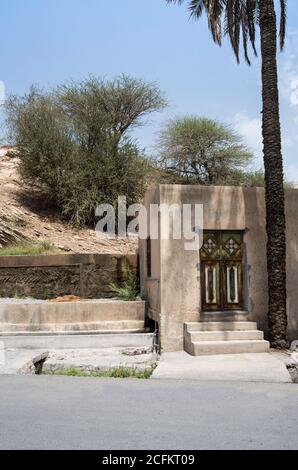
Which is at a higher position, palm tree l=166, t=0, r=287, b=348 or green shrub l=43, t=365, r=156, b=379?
palm tree l=166, t=0, r=287, b=348

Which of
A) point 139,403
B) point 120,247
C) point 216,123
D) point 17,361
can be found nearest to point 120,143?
point 120,247

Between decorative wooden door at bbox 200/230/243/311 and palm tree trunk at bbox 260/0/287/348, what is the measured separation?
733mm

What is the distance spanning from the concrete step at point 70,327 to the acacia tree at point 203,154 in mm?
19445

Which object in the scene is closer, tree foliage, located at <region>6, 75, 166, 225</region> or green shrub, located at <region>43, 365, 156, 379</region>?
green shrub, located at <region>43, 365, 156, 379</region>

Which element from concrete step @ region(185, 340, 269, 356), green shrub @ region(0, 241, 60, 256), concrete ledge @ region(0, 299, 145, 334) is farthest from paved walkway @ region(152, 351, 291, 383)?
green shrub @ region(0, 241, 60, 256)

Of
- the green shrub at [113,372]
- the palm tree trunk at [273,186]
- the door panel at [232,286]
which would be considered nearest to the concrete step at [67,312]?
the door panel at [232,286]

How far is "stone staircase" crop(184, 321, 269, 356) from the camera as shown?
30.6ft

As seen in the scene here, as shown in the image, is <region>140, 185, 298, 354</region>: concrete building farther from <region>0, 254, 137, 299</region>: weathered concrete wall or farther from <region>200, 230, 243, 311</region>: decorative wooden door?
<region>0, 254, 137, 299</region>: weathered concrete wall

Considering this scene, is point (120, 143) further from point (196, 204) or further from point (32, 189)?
point (196, 204)

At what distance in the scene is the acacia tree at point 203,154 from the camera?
3012 centimetres

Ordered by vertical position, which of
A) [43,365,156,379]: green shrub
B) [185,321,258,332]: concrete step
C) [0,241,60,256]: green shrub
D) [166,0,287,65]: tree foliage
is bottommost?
[43,365,156,379]: green shrub

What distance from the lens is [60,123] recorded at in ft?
71.8
